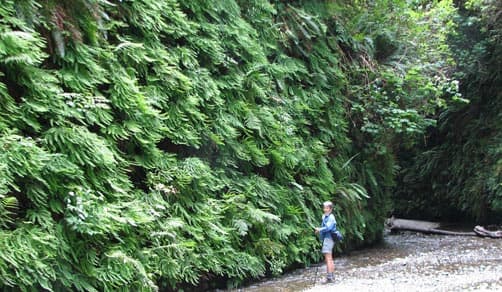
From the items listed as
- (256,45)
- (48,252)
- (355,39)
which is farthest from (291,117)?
(48,252)

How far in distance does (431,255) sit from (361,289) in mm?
4425

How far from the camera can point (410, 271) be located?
9328 millimetres

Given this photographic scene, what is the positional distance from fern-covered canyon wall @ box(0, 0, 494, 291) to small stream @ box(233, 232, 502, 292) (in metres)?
0.46

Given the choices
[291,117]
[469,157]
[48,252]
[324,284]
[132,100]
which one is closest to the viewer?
[48,252]

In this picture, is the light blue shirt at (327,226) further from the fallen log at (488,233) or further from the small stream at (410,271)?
the fallen log at (488,233)

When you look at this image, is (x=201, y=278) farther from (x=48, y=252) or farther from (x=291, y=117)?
(x=291, y=117)

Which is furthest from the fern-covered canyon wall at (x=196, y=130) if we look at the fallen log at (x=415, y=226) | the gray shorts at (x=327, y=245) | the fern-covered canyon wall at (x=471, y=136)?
the fallen log at (x=415, y=226)

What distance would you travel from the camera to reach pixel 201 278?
795 centimetres

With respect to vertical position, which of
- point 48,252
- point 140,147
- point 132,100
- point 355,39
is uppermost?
point 355,39

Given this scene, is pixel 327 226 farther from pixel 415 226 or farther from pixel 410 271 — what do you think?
pixel 415 226

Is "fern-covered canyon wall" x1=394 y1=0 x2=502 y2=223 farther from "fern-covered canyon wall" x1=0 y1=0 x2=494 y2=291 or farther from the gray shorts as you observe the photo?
the gray shorts

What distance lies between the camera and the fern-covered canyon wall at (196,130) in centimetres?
576

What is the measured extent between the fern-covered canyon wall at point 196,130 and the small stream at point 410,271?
1.50ft

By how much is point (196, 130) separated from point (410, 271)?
4191 mm
